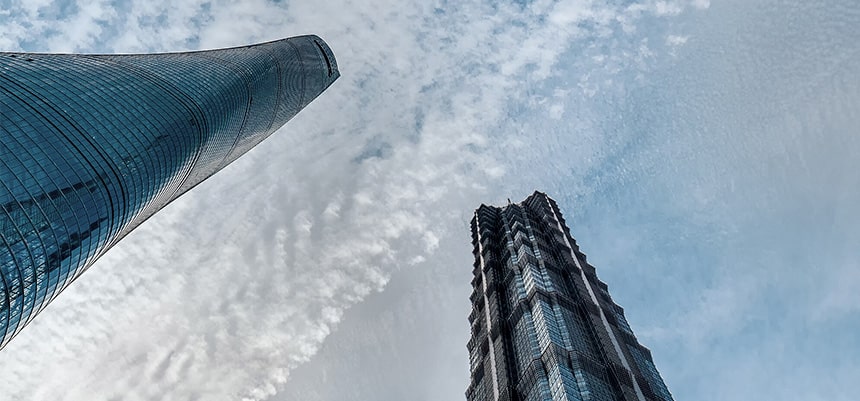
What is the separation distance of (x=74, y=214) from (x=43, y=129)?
13120 millimetres

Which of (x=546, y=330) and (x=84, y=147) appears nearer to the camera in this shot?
(x=84, y=147)

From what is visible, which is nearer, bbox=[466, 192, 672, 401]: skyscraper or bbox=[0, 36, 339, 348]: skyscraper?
bbox=[0, 36, 339, 348]: skyscraper

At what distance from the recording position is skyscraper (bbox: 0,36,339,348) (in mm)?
67062

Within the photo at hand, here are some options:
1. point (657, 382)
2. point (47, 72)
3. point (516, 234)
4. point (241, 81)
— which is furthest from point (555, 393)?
point (241, 81)

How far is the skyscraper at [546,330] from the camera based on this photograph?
287 ft

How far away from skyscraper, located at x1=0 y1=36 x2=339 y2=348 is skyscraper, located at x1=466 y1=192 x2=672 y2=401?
75.5 metres

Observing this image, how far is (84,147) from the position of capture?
78500 mm

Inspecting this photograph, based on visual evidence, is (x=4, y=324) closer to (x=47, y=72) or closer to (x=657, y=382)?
(x=47, y=72)

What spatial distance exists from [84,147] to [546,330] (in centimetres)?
8471

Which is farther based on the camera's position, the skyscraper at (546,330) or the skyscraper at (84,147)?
the skyscraper at (546,330)

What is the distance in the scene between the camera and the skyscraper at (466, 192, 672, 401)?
87.5 metres

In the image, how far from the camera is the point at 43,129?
243 ft

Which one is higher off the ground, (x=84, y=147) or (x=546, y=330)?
(x=84, y=147)

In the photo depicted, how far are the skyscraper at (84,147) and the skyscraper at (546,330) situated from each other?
75518 millimetres
